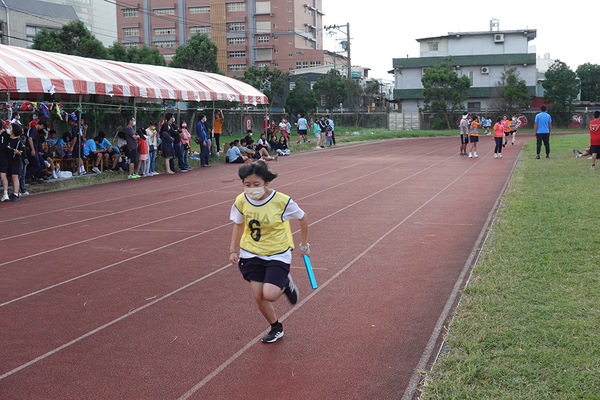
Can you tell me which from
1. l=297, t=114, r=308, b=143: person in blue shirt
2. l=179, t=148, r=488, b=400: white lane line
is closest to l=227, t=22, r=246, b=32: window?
l=297, t=114, r=308, b=143: person in blue shirt

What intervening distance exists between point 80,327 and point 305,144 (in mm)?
30602

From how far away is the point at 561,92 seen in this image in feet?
189

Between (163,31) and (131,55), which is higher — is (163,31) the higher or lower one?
the higher one

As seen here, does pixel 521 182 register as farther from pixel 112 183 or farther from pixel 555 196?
pixel 112 183

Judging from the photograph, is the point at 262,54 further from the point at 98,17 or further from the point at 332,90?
the point at 332,90

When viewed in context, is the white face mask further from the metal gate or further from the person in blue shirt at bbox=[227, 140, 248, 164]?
the metal gate

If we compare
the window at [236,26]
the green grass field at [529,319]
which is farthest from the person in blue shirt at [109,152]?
the window at [236,26]

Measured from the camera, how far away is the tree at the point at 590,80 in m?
65.8

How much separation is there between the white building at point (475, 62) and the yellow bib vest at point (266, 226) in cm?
6236

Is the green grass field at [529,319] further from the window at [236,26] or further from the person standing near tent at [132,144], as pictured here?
the window at [236,26]

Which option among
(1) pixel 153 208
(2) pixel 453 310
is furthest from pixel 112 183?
(2) pixel 453 310

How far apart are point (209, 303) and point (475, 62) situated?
6536cm

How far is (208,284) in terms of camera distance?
7.07m

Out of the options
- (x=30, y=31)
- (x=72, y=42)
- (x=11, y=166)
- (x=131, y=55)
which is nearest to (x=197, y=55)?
(x=131, y=55)
